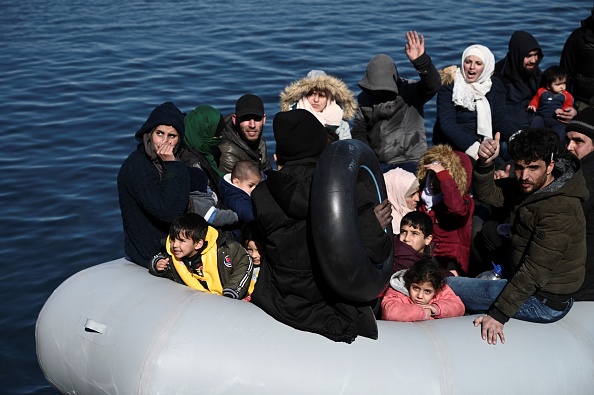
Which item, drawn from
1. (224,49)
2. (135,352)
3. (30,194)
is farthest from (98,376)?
(224,49)

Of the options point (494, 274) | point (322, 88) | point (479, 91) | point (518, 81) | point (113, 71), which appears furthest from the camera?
point (113, 71)

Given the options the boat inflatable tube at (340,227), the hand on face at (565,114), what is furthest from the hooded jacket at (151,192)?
the hand on face at (565,114)

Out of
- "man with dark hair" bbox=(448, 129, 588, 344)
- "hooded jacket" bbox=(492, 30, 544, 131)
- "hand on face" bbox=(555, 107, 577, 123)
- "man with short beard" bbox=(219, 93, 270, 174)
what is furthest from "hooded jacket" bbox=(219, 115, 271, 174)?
"hand on face" bbox=(555, 107, 577, 123)

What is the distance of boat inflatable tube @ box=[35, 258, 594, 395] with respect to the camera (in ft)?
13.8

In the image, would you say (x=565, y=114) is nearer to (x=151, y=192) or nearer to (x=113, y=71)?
(x=151, y=192)

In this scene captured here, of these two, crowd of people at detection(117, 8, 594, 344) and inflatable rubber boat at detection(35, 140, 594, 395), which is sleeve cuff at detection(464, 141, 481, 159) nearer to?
crowd of people at detection(117, 8, 594, 344)

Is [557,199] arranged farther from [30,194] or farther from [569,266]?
[30,194]

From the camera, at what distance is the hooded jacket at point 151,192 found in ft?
15.5

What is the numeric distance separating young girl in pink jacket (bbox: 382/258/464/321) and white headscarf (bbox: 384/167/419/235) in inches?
38.5

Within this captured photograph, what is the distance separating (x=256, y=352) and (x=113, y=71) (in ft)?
33.1

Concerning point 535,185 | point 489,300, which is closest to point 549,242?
point 535,185

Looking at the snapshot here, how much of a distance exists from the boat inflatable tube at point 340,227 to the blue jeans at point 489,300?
100 cm

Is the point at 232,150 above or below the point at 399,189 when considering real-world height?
above

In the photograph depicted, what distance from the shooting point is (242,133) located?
597cm
